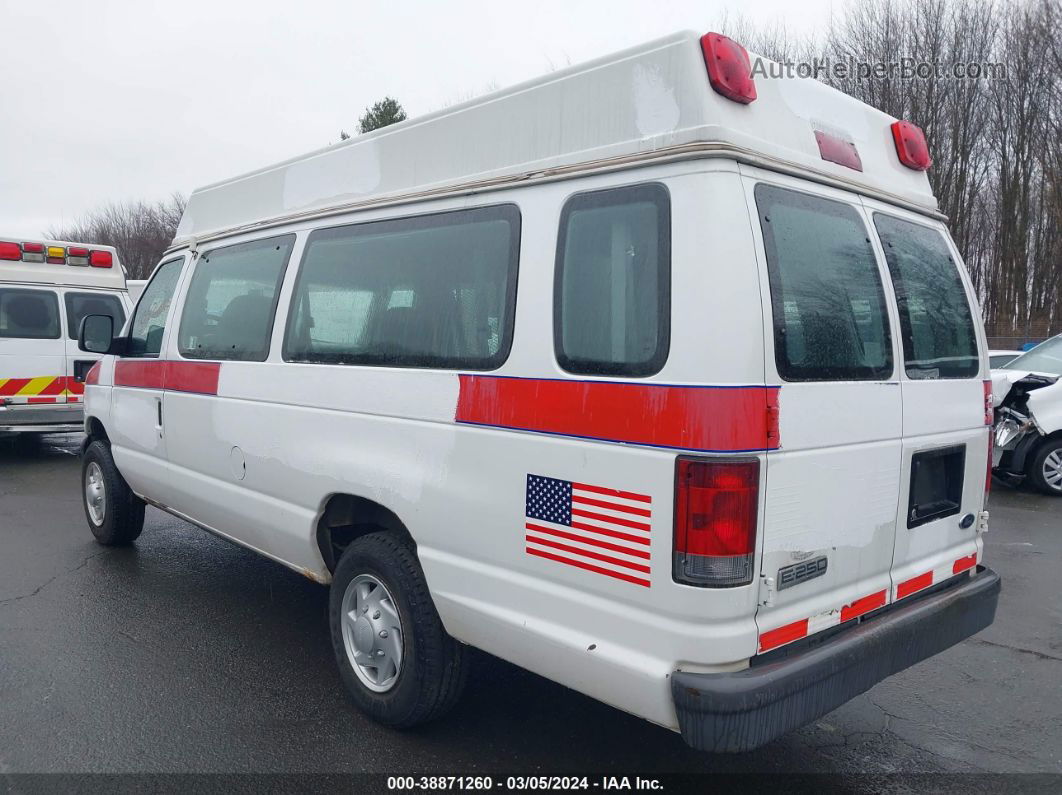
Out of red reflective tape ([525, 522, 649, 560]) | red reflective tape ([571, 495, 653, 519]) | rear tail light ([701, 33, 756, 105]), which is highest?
rear tail light ([701, 33, 756, 105])

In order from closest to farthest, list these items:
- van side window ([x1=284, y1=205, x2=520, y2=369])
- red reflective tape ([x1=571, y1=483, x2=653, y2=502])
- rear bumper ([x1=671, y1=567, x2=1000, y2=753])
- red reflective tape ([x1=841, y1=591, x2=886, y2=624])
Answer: rear bumper ([x1=671, y1=567, x2=1000, y2=753])
red reflective tape ([x1=571, y1=483, x2=653, y2=502])
red reflective tape ([x1=841, y1=591, x2=886, y2=624])
van side window ([x1=284, y1=205, x2=520, y2=369])

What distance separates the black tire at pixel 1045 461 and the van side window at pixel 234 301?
7655 millimetres

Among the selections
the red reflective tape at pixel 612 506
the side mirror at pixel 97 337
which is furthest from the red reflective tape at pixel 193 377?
the red reflective tape at pixel 612 506

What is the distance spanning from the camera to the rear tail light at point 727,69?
257 centimetres

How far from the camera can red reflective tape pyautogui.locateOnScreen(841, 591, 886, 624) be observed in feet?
9.22

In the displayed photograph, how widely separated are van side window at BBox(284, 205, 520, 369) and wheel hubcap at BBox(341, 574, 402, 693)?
962mm

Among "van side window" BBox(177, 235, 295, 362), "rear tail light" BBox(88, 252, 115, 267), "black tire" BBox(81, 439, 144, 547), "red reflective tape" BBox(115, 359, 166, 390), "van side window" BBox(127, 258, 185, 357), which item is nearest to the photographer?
"van side window" BBox(177, 235, 295, 362)

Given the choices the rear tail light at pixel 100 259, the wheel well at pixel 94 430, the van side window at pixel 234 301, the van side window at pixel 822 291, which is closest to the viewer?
the van side window at pixel 822 291

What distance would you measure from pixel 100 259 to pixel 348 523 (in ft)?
30.1

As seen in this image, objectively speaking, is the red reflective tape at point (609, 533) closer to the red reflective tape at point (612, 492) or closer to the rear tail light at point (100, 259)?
the red reflective tape at point (612, 492)

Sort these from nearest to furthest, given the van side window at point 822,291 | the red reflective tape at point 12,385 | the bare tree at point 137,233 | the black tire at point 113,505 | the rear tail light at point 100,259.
A: the van side window at point 822,291 < the black tire at point 113,505 < the red reflective tape at point 12,385 < the rear tail light at point 100,259 < the bare tree at point 137,233

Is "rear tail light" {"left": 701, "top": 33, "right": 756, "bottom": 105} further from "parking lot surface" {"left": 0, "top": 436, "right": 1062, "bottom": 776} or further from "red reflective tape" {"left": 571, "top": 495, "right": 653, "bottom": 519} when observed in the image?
"parking lot surface" {"left": 0, "top": 436, "right": 1062, "bottom": 776}

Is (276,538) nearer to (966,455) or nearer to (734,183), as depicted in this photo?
(734,183)

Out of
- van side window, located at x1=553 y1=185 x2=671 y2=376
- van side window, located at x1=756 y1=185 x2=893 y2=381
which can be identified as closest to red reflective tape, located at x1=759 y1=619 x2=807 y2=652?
van side window, located at x1=756 y1=185 x2=893 y2=381
